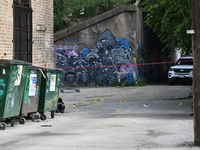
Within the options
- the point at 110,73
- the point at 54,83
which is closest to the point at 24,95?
the point at 54,83

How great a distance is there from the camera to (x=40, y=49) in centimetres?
1853

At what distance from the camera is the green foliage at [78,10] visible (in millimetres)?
32156

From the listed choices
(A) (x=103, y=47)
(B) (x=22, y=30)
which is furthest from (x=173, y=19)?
(A) (x=103, y=47)

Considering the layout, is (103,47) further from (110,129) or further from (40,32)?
(110,129)

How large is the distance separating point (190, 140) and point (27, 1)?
9578 millimetres

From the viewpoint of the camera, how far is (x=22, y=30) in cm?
1759

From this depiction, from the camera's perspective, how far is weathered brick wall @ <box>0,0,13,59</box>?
15953 millimetres

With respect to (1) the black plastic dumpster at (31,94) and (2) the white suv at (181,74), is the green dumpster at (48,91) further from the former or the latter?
(2) the white suv at (181,74)

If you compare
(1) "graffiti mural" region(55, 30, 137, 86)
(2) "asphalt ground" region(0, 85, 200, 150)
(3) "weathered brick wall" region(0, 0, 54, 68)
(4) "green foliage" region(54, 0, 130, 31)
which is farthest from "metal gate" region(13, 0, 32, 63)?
(4) "green foliage" region(54, 0, 130, 31)

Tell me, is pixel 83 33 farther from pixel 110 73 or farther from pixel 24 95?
pixel 24 95

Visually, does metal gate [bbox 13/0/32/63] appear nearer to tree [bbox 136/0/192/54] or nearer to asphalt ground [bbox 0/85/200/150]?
asphalt ground [bbox 0/85/200/150]

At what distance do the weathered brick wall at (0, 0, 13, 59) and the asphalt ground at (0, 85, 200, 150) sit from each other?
96.3 inches

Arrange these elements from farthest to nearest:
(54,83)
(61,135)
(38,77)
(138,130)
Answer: (54,83) → (38,77) → (138,130) → (61,135)

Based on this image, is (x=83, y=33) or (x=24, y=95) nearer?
(x=24, y=95)
